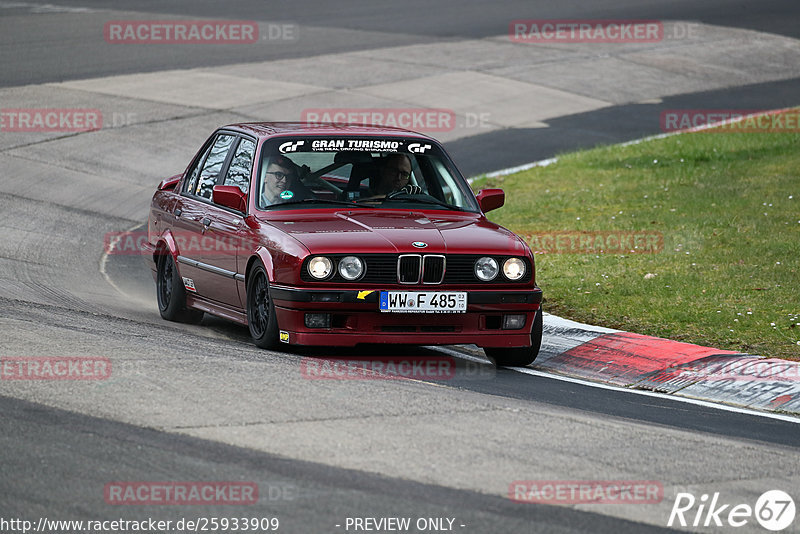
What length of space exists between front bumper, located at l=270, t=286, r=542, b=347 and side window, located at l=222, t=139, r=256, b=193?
56.3 inches

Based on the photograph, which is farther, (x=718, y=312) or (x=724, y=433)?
(x=718, y=312)

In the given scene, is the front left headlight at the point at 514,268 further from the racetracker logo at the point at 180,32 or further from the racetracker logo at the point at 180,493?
the racetracker logo at the point at 180,32

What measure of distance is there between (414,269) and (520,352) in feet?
3.62

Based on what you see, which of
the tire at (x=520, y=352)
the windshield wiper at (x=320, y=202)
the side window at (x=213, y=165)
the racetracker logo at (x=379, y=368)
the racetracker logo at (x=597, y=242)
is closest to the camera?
the racetracker logo at (x=379, y=368)

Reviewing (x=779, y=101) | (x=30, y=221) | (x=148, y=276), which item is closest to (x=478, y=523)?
(x=148, y=276)

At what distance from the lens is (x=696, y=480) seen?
226 inches

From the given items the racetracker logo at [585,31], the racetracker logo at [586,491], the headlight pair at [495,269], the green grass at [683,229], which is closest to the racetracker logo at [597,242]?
the green grass at [683,229]

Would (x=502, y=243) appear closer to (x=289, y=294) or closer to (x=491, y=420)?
(x=289, y=294)

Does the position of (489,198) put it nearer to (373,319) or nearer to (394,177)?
(394,177)

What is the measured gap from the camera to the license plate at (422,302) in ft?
27.4

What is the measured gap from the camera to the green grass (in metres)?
10.1

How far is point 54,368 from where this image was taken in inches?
277

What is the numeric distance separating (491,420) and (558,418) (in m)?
0.40

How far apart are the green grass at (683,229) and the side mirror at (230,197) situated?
2.87 meters
